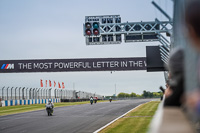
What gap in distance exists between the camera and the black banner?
40.7m

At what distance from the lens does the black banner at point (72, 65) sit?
40656mm

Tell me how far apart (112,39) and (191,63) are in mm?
23533

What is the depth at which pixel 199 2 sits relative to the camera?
5.30 feet

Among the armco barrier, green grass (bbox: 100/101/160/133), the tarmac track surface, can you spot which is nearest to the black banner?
the armco barrier

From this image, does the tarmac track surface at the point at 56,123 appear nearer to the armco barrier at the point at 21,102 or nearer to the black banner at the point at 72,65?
the black banner at the point at 72,65

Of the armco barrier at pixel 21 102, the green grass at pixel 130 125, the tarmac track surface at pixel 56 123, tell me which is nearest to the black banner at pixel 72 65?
the armco barrier at pixel 21 102

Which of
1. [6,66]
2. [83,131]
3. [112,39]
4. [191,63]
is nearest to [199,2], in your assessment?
[191,63]

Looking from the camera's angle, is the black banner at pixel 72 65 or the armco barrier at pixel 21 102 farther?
the armco barrier at pixel 21 102

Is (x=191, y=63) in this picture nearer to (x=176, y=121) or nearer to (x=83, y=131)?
(x=176, y=121)

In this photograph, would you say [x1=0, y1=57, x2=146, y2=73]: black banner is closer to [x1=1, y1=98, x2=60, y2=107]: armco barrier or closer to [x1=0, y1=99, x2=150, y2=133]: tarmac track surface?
[x1=1, y1=98, x2=60, y2=107]: armco barrier

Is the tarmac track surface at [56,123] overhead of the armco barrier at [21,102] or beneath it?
beneath

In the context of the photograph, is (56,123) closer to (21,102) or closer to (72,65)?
(72,65)

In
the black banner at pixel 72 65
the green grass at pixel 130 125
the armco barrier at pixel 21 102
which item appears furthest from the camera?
the armco barrier at pixel 21 102

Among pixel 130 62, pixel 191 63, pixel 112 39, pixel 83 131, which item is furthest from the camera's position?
pixel 130 62
